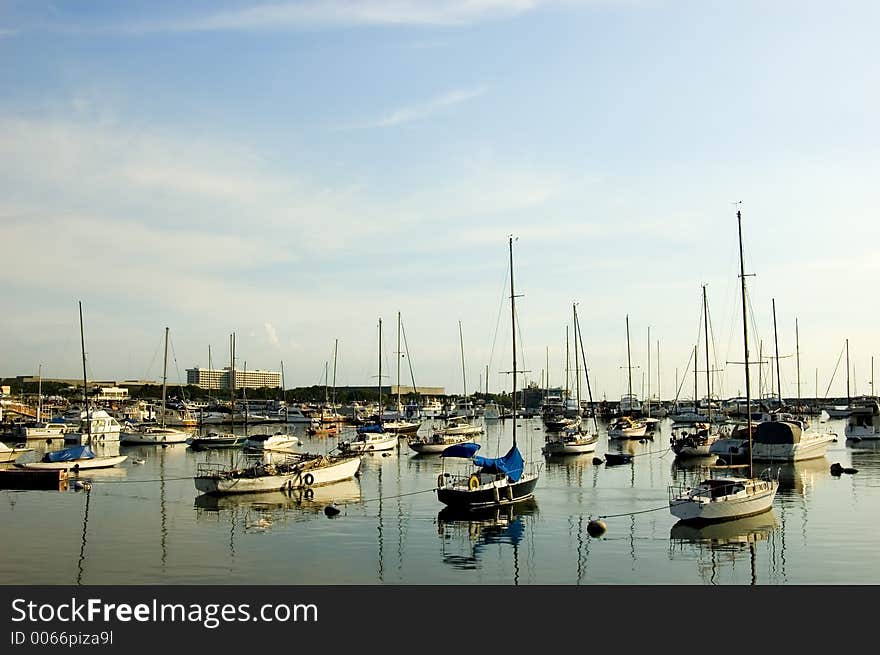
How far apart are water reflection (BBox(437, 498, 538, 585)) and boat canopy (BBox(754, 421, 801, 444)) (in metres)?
29.8

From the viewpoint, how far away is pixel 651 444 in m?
107

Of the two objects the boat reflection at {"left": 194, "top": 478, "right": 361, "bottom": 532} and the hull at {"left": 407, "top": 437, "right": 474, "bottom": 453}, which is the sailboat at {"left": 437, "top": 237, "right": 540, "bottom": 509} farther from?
the hull at {"left": 407, "top": 437, "right": 474, "bottom": 453}

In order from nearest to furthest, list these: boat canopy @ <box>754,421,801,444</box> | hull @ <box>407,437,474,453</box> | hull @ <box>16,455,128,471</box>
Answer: hull @ <box>16,455,128,471</box>, boat canopy @ <box>754,421,801,444</box>, hull @ <box>407,437,474,453</box>

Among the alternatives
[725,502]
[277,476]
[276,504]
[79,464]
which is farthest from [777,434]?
[79,464]

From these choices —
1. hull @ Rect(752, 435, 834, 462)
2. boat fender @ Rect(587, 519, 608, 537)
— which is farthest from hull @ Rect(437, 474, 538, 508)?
hull @ Rect(752, 435, 834, 462)

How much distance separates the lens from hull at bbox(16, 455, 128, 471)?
61.2 m

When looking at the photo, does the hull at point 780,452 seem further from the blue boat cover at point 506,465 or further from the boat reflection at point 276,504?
the boat reflection at point 276,504

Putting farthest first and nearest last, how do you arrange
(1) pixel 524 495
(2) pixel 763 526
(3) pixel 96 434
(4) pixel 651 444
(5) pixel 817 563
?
(4) pixel 651 444 → (3) pixel 96 434 → (1) pixel 524 495 → (2) pixel 763 526 → (5) pixel 817 563

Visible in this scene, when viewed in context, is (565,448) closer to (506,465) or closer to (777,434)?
(777,434)

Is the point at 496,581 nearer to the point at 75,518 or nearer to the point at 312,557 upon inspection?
the point at 312,557

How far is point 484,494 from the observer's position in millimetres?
46906

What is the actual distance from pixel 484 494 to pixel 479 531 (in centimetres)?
489
